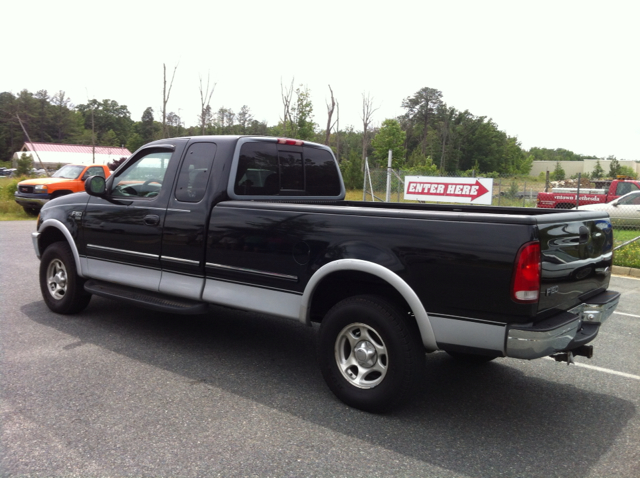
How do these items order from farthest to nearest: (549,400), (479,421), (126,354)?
(126,354)
(549,400)
(479,421)

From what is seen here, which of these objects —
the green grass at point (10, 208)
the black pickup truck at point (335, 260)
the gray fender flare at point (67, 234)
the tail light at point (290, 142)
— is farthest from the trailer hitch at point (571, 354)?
the green grass at point (10, 208)

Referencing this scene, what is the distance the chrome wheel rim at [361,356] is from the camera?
12.3ft

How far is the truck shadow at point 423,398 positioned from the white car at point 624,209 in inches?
612

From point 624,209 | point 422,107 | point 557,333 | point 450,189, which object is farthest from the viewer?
point 422,107

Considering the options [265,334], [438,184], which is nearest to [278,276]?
[265,334]

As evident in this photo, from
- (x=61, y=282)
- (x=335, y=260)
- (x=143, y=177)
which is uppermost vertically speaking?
(x=143, y=177)

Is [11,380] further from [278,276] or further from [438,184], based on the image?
[438,184]

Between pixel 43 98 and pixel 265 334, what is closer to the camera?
pixel 265 334

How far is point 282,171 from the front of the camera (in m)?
5.34

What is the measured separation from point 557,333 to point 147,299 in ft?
11.7

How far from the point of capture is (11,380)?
418 cm

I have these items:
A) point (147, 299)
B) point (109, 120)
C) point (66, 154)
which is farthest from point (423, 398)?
point (109, 120)

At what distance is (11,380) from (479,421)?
355cm

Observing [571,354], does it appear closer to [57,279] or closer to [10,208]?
[57,279]
